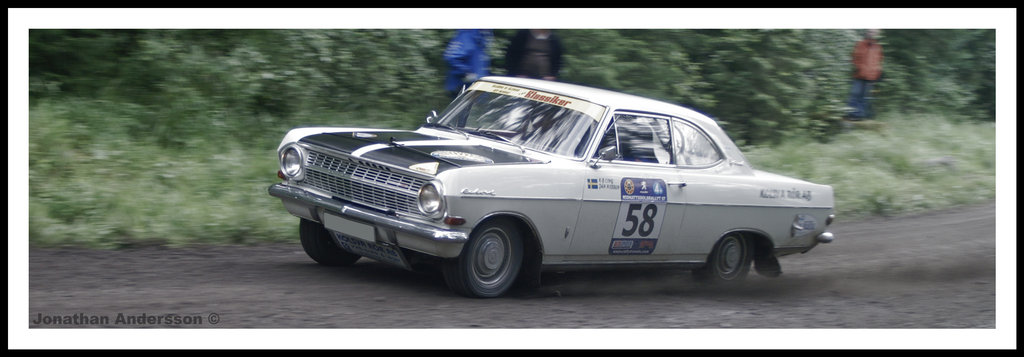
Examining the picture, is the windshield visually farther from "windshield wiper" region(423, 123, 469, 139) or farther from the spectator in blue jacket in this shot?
the spectator in blue jacket

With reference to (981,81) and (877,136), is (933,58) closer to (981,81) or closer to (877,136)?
(981,81)

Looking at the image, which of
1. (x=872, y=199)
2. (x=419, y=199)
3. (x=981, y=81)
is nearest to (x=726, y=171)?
(x=419, y=199)

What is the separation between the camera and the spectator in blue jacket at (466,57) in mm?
9211

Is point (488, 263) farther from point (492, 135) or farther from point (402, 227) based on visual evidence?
point (492, 135)

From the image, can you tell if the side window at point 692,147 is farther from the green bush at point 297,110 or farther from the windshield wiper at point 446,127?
the green bush at point 297,110

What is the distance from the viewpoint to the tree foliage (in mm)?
9695

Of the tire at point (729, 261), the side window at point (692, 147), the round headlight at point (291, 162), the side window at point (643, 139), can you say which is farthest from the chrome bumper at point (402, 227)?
the tire at point (729, 261)

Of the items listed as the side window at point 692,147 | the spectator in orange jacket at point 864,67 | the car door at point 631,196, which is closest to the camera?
the car door at point 631,196

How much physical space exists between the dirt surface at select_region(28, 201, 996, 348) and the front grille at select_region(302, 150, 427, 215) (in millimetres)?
588

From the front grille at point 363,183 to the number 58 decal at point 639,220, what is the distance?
1496 mm

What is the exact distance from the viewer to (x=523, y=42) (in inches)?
360

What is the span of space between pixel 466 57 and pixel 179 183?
2.93m

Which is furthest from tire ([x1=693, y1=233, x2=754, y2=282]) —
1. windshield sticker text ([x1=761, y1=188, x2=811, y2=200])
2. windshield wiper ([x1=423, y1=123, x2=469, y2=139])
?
windshield wiper ([x1=423, y1=123, x2=469, y2=139])

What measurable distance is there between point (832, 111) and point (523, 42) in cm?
676
